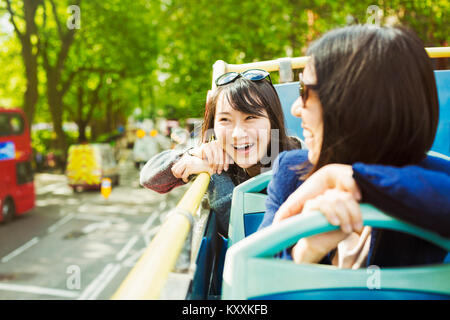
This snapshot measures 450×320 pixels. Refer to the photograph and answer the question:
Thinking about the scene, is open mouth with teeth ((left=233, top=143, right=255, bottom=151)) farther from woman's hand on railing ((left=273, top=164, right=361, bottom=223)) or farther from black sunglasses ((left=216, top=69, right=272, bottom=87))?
woman's hand on railing ((left=273, top=164, right=361, bottom=223))

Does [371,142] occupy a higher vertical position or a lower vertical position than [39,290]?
higher

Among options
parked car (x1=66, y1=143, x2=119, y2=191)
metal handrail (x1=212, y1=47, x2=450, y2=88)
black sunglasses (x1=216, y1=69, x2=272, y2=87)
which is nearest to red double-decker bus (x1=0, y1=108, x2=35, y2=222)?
parked car (x1=66, y1=143, x2=119, y2=191)

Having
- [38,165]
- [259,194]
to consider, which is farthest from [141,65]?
[259,194]

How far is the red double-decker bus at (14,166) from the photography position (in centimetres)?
1323

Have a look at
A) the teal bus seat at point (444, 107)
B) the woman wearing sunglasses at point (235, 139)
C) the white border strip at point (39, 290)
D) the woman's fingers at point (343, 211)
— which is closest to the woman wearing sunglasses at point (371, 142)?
the woman's fingers at point (343, 211)

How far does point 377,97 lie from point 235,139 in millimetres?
1006

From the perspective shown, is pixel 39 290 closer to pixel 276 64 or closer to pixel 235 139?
pixel 276 64

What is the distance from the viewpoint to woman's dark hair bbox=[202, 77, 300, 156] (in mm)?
1928

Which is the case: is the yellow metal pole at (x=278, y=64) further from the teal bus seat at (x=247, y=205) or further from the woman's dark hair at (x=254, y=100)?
the teal bus seat at (x=247, y=205)

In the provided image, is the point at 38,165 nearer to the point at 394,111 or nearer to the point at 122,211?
the point at 122,211

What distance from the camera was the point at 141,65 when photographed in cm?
2041

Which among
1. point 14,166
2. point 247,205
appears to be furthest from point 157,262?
point 14,166

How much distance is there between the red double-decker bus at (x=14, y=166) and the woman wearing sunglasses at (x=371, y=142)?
533 inches

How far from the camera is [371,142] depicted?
3.16 ft
